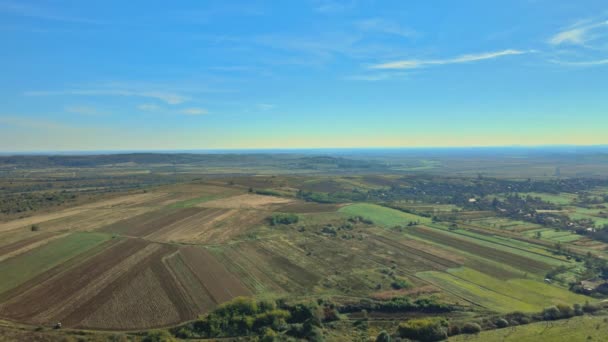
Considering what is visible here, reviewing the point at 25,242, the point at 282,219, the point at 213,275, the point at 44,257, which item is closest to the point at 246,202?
the point at 282,219

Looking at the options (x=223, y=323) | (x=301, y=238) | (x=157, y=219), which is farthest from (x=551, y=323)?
(x=157, y=219)

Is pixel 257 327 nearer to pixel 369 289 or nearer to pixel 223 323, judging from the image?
pixel 223 323

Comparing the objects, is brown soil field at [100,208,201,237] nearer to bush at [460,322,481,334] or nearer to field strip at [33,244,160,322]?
field strip at [33,244,160,322]

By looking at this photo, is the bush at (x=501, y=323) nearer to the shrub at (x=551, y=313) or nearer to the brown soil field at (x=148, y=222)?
the shrub at (x=551, y=313)

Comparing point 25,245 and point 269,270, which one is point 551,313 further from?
point 25,245

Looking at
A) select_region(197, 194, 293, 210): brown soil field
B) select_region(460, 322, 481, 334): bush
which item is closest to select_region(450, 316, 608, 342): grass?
select_region(460, 322, 481, 334): bush
